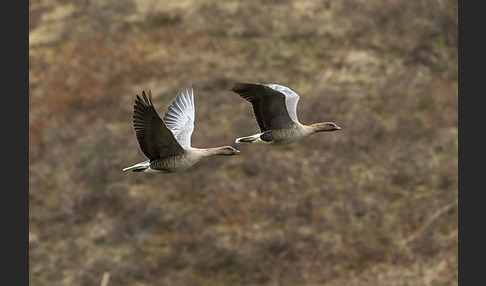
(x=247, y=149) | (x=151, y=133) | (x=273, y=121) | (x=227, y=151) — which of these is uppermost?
(x=273, y=121)

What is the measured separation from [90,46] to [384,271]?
14.3 meters

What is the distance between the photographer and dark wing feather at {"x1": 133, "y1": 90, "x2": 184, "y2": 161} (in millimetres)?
12359

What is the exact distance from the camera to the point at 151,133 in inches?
504

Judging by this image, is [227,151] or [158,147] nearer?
[158,147]

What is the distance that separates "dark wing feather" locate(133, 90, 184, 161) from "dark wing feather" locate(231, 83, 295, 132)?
161 centimetres

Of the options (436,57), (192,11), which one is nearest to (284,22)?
(192,11)

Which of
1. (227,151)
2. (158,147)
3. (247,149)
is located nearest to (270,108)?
(227,151)

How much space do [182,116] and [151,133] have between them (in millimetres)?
2400

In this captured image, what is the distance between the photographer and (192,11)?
104 ft

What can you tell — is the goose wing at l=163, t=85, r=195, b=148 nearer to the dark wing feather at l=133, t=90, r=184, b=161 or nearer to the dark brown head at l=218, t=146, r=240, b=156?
the dark brown head at l=218, t=146, r=240, b=156

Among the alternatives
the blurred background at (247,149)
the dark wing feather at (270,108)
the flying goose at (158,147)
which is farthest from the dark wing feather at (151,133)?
the blurred background at (247,149)

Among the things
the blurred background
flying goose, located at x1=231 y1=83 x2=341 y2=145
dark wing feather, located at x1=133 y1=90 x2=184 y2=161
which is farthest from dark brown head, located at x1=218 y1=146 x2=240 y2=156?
the blurred background

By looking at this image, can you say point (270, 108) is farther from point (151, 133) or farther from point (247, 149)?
point (247, 149)

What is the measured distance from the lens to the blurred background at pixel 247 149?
22797mm
